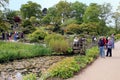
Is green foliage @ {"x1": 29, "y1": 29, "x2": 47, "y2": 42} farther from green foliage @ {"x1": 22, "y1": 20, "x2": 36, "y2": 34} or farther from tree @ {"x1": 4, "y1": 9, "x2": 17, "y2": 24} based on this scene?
green foliage @ {"x1": 22, "y1": 20, "x2": 36, "y2": 34}

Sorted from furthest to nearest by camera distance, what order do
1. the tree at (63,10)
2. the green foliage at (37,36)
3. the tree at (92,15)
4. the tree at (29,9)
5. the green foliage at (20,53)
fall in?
1. the tree at (29,9)
2. the tree at (63,10)
3. the tree at (92,15)
4. the green foliage at (37,36)
5. the green foliage at (20,53)

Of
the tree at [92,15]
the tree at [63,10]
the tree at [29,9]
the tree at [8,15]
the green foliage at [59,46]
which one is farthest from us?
the tree at [29,9]

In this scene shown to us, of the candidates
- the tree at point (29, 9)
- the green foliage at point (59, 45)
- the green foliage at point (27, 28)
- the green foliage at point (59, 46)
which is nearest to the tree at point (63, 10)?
the tree at point (29, 9)

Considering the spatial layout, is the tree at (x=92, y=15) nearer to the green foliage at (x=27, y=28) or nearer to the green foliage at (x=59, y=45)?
the green foliage at (x=27, y=28)

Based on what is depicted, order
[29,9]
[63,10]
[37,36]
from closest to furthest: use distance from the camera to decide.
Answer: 1. [37,36]
2. [63,10]
3. [29,9]

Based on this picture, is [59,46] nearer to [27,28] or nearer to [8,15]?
[8,15]

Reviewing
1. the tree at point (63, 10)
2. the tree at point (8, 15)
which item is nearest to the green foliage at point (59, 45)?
the tree at point (8, 15)

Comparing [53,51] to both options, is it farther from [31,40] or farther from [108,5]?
[108,5]

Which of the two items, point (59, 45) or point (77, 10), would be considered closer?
A: point (59, 45)

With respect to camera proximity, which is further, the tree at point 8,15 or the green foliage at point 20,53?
the tree at point 8,15

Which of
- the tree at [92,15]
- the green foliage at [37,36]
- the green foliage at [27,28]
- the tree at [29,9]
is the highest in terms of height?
the tree at [29,9]

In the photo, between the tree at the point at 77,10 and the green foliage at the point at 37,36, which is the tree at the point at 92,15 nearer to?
the tree at the point at 77,10

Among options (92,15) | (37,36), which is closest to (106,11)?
(92,15)

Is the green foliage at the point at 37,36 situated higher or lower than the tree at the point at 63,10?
lower
